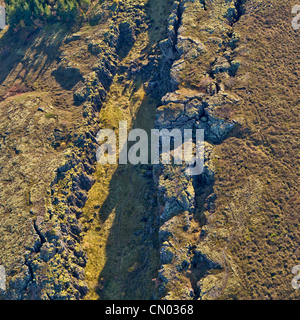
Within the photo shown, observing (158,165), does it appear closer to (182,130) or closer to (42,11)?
(182,130)

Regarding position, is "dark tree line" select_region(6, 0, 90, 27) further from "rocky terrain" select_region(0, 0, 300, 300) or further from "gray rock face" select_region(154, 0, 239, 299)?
"gray rock face" select_region(154, 0, 239, 299)

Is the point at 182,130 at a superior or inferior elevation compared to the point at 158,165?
superior

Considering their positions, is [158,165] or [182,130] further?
[182,130]

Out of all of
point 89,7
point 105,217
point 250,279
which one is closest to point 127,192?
point 105,217

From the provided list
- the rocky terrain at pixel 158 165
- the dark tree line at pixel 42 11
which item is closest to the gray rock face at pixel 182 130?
the rocky terrain at pixel 158 165

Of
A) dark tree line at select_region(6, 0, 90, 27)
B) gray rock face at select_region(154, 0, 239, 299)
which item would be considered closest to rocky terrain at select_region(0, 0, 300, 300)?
gray rock face at select_region(154, 0, 239, 299)

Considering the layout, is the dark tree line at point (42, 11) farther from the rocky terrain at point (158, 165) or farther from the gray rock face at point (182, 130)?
the gray rock face at point (182, 130)

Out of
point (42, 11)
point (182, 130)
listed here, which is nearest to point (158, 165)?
point (182, 130)
